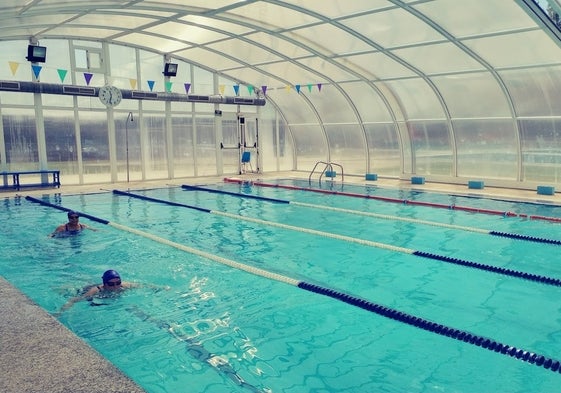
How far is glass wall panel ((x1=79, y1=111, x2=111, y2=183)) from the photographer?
688 inches

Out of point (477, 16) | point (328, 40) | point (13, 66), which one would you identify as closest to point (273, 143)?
point (328, 40)

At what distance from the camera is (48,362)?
3033mm

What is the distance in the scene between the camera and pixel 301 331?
4.89 m

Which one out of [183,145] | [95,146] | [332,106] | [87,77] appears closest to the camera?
[87,77]

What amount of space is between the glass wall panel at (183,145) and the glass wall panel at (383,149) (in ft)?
22.7

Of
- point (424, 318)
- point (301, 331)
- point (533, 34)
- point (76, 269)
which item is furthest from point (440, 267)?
point (533, 34)

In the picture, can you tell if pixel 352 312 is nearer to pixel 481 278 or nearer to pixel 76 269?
pixel 481 278

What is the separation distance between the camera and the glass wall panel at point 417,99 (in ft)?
52.0

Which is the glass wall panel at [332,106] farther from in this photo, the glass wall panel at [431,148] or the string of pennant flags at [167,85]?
the glass wall panel at [431,148]

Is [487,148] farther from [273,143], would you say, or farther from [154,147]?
[154,147]

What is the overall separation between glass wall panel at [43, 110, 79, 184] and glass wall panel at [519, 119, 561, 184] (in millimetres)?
14195

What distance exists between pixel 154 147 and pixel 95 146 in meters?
2.24

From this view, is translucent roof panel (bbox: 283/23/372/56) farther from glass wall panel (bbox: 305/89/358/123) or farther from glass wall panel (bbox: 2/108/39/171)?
glass wall panel (bbox: 2/108/39/171)

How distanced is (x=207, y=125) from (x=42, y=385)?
1832 centimetres
